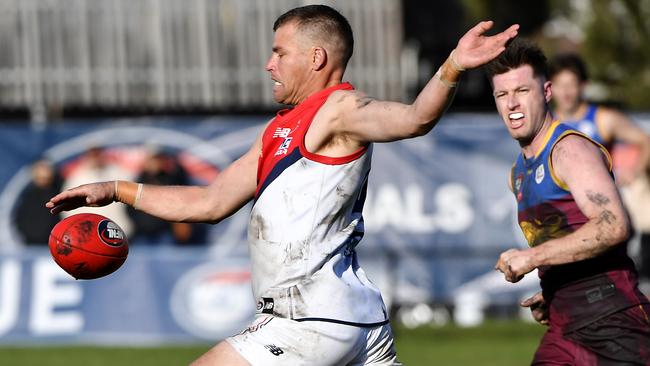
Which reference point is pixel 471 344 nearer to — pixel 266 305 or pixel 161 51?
pixel 266 305

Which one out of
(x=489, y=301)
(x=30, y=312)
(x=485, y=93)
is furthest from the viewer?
(x=485, y=93)

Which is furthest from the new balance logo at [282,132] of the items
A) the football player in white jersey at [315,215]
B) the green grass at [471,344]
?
the green grass at [471,344]

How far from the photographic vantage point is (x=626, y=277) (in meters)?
6.21

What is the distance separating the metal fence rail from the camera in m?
20.5

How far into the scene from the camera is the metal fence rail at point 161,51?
67.1 ft

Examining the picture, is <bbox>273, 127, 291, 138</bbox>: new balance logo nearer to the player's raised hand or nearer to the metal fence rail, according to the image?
the player's raised hand

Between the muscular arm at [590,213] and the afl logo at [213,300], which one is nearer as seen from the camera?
the muscular arm at [590,213]

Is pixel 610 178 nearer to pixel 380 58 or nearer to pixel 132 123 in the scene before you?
pixel 132 123

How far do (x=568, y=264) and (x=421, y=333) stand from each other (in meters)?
8.75

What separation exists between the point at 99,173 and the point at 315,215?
10533 millimetres

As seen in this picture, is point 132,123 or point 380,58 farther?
point 380,58

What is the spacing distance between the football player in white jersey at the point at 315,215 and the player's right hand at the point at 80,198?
2.98 ft

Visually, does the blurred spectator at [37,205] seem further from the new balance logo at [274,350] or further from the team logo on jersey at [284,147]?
the new balance logo at [274,350]

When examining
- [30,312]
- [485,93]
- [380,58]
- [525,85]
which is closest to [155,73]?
[380,58]
